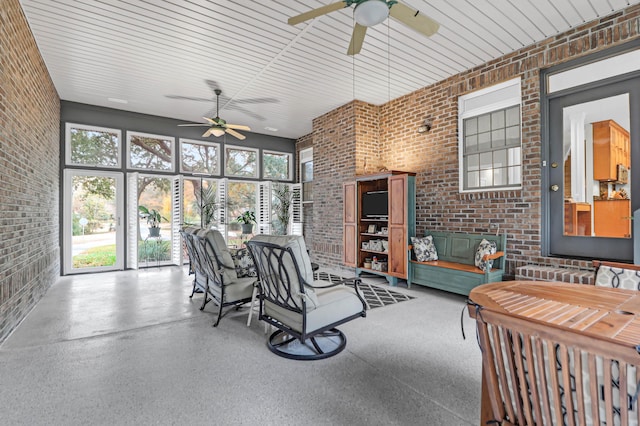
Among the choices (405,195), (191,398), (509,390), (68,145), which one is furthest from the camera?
(68,145)

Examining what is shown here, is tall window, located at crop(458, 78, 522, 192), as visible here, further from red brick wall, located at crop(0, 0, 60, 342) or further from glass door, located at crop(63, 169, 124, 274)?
glass door, located at crop(63, 169, 124, 274)

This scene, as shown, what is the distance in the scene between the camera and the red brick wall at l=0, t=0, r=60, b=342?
303cm

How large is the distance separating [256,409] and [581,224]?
426 cm

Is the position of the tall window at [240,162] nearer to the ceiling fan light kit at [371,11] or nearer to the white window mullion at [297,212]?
the white window mullion at [297,212]

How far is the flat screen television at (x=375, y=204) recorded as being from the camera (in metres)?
5.42

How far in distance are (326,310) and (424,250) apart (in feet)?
9.09

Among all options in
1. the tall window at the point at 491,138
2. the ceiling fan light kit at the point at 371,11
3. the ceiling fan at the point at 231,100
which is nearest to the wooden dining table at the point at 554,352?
the ceiling fan light kit at the point at 371,11

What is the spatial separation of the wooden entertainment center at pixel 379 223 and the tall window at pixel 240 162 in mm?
3372

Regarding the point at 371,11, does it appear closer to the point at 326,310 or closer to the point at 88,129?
the point at 326,310

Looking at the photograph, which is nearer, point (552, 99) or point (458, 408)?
point (458, 408)

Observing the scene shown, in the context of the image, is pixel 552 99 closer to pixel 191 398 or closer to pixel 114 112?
pixel 191 398

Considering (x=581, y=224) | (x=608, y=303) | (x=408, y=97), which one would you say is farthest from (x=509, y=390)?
(x=408, y=97)

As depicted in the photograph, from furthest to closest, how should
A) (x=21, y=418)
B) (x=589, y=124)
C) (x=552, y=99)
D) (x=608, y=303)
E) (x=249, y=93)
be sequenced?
(x=249, y=93) < (x=552, y=99) < (x=589, y=124) < (x=21, y=418) < (x=608, y=303)

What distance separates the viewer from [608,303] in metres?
1.57
